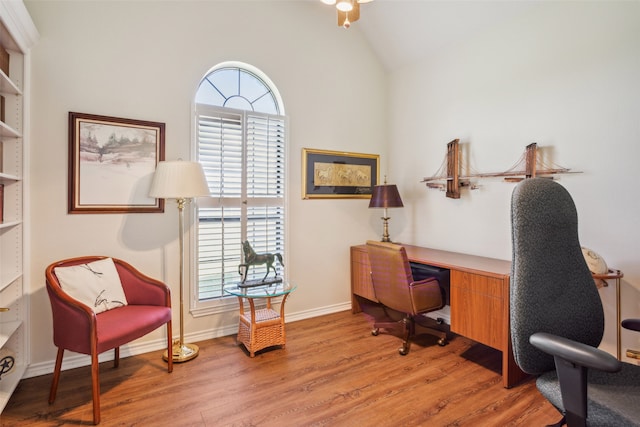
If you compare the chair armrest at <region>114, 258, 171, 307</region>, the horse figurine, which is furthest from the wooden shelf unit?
the horse figurine

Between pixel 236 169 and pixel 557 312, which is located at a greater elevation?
pixel 236 169

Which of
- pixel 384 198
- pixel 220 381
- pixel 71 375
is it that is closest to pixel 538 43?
pixel 384 198

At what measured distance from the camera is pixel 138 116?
2.74m

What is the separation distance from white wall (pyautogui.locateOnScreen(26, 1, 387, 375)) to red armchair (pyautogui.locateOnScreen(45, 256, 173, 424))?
294mm

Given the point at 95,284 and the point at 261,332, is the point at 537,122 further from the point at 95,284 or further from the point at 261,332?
the point at 95,284

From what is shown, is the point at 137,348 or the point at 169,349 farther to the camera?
the point at 137,348

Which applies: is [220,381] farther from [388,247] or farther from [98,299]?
[388,247]

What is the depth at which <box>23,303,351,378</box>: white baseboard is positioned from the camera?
2.44m

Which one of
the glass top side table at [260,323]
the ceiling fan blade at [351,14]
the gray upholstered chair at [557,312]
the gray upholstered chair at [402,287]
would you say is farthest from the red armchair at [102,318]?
the ceiling fan blade at [351,14]

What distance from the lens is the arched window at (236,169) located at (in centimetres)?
307

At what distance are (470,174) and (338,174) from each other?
1.36 metres

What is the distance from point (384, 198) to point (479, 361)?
5.47 ft

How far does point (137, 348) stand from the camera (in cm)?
276

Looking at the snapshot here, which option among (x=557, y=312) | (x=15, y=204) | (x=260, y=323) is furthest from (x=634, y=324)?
(x=15, y=204)
